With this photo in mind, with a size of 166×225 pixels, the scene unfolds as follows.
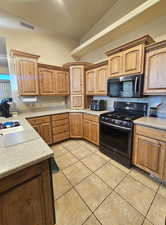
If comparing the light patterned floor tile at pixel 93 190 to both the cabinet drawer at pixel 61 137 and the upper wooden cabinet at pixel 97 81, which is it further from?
the upper wooden cabinet at pixel 97 81

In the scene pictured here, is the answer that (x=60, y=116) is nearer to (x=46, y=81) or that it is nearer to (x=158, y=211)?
(x=46, y=81)

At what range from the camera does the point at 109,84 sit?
8.36 ft

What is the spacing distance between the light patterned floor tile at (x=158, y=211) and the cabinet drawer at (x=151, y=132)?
2.59 feet

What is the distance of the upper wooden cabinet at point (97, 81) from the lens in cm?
276

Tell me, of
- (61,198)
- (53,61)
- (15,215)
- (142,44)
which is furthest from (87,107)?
(15,215)

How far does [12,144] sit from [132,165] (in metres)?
2.05

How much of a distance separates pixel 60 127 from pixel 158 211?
2.43 meters

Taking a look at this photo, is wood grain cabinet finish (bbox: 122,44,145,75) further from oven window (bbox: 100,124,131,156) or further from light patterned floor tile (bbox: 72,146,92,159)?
light patterned floor tile (bbox: 72,146,92,159)

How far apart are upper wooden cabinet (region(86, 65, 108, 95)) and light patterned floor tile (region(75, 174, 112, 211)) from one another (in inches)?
77.0

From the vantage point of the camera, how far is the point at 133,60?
204 centimetres

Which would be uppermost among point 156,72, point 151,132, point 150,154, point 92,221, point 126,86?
point 156,72

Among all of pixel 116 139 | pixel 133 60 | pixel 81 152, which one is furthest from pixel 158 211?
pixel 133 60

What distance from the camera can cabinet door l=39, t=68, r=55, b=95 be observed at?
286cm

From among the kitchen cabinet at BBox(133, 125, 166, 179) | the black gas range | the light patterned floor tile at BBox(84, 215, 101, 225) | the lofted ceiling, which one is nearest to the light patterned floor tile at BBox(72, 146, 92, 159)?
the black gas range
